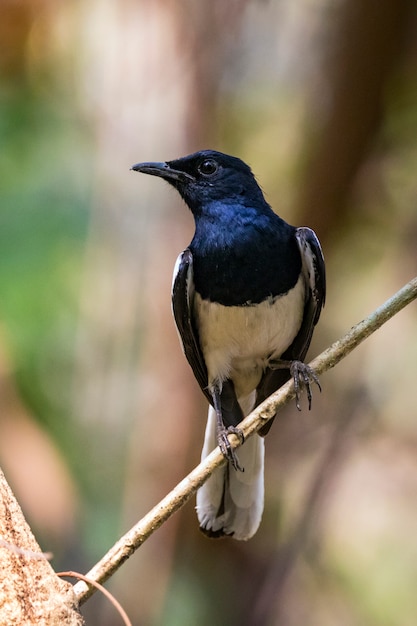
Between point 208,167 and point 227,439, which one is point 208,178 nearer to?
point 208,167

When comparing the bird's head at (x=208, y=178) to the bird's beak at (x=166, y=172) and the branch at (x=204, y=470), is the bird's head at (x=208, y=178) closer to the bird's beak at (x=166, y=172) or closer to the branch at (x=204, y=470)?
the bird's beak at (x=166, y=172)

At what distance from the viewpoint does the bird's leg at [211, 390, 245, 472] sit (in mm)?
2167

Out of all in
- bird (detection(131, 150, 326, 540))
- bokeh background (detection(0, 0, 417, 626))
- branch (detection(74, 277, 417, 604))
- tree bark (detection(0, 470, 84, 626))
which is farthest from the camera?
bokeh background (detection(0, 0, 417, 626))

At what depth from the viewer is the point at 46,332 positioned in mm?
3930

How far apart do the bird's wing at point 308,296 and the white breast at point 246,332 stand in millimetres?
23

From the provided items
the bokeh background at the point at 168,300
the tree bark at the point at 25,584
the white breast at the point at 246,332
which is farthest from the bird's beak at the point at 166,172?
the tree bark at the point at 25,584

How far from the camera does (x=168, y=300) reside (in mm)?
3865

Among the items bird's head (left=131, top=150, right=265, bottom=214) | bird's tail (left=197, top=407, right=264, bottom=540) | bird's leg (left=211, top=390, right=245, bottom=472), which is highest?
bird's head (left=131, top=150, right=265, bottom=214)

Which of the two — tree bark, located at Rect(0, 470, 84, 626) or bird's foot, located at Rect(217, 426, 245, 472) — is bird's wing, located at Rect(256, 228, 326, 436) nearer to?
bird's foot, located at Rect(217, 426, 245, 472)

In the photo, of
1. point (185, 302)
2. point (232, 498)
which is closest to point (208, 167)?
point (185, 302)

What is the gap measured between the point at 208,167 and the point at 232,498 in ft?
3.99

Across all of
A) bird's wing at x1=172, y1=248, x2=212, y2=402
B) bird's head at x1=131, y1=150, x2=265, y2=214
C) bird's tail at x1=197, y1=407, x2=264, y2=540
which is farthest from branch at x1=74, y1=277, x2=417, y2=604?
bird's head at x1=131, y1=150, x2=265, y2=214

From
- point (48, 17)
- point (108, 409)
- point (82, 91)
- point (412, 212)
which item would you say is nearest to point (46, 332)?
point (108, 409)

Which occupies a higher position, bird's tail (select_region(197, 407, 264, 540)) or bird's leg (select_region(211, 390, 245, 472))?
bird's leg (select_region(211, 390, 245, 472))
